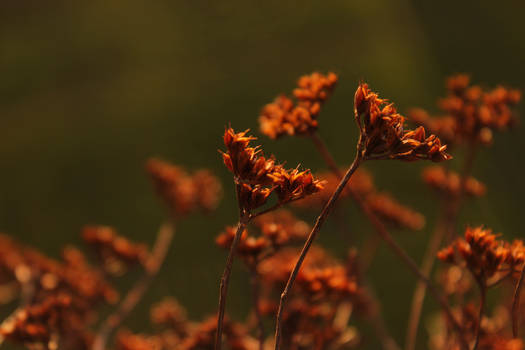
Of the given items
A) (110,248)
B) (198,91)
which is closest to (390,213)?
(110,248)

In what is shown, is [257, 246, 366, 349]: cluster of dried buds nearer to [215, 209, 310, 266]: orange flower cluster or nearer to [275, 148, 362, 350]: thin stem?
[215, 209, 310, 266]: orange flower cluster

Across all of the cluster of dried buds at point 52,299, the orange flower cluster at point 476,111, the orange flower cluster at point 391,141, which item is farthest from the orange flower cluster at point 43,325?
the orange flower cluster at point 476,111

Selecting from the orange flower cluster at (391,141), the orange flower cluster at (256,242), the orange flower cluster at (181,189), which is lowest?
the orange flower cluster at (181,189)

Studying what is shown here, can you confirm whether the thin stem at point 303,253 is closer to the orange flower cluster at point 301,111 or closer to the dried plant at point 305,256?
the dried plant at point 305,256

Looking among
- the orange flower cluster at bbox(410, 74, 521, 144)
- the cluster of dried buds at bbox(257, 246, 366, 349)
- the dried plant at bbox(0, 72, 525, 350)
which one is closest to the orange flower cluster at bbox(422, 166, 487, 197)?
the dried plant at bbox(0, 72, 525, 350)

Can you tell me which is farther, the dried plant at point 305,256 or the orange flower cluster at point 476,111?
the orange flower cluster at point 476,111

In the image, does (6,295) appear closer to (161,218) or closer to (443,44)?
(161,218)

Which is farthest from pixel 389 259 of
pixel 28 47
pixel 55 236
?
pixel 28 47
